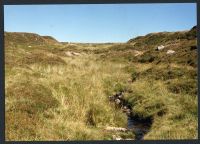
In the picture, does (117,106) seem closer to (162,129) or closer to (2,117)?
(162,129)

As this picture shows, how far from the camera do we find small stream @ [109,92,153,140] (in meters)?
11.6

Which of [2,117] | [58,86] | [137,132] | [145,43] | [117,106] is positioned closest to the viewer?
[2,117]

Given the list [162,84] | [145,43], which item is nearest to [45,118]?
[162,84]

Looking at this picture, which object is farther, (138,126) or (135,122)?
(135,122)

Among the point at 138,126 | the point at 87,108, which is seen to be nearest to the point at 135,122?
the point at 138,126

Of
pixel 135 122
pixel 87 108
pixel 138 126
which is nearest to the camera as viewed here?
pixel 87 108

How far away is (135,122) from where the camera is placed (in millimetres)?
12656

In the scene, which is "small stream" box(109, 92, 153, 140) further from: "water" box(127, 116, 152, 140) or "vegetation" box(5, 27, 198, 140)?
"vegetation" box(5, 27, 198, 140)

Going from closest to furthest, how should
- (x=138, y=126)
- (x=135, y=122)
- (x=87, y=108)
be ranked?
(x=87, y=108) → (x=138, y=126) → (x=135, y=122)

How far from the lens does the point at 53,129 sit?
998cm

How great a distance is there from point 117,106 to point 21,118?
4333mm

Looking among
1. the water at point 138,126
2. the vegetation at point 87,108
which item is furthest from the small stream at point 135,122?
the vegetation at point 87,108

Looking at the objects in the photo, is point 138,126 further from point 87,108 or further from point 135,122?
point 87,108

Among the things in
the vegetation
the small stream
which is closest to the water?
the small stream
